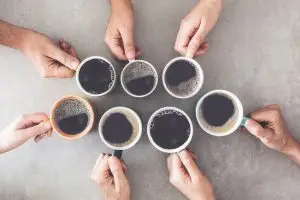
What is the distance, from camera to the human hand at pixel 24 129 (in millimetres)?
1131

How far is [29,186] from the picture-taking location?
4.02ft

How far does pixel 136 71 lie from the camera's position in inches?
45.8

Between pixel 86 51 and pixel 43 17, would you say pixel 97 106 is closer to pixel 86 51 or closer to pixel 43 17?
pixel 86 51

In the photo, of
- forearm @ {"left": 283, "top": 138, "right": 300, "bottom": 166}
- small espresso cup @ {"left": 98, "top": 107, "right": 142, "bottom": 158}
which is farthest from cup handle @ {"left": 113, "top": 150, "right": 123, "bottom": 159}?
forearm @ {"left": 283, "top": 138, "right": 300, "bottom": 166}

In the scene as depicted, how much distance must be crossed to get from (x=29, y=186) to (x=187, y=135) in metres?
0.49

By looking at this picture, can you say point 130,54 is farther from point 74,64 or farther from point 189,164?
point 189,164

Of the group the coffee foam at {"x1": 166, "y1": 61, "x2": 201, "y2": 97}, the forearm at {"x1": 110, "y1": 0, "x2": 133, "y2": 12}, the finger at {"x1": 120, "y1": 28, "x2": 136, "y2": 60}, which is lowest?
the coffee foam at {"x1": 166, "y1": 61, "x2": 201, "y2": 97}

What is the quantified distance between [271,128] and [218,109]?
0.53 ft

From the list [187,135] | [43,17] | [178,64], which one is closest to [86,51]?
[43,17]

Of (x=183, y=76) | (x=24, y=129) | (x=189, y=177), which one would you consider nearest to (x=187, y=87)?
(x=183, y=76)

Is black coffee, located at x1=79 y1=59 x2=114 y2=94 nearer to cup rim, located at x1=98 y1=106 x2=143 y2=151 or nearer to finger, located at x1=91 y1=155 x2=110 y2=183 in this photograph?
cup rim, located at x1=98 y1=106 x2=143 y2=151

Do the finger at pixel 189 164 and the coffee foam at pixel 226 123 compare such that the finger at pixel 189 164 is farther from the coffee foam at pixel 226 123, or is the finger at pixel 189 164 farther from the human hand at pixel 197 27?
the human hand at pixel 197 27

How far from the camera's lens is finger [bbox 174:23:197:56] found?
3.76 feet

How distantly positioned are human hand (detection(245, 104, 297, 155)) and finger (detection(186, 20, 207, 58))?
0.24 meters
